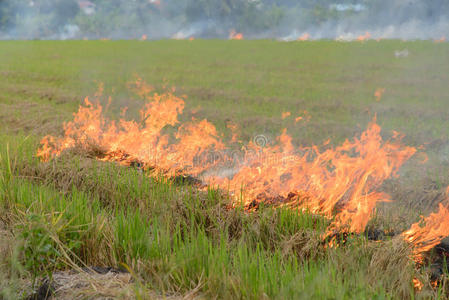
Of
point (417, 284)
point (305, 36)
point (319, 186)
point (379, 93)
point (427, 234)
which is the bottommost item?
point (417, 284)

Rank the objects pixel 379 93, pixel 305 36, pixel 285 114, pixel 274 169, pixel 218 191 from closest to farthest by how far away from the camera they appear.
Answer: pixel 218 191, pixel 274 169, pixel 285 114, pixel 379 93, pixel 305 36

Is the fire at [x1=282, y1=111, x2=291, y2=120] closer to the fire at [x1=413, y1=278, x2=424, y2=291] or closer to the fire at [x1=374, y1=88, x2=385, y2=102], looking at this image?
the fire at [x1=374, y1=88, x2=385, y2=102]

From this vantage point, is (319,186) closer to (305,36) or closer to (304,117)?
(304,117)

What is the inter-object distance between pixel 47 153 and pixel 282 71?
52.5ft

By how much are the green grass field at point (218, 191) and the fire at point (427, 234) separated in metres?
0.15

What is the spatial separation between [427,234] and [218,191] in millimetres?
2045

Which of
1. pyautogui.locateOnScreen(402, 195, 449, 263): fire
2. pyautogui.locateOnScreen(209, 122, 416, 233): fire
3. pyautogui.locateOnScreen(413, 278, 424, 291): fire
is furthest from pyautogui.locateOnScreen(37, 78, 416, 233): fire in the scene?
pyautogui.locateOnScreen(413, 278, 424, 291): fire

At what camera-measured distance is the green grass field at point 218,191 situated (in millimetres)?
2992

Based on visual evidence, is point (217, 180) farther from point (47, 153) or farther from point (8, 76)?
point (8, 76)

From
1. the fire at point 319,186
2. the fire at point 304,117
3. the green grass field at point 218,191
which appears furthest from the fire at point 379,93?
the fire at point 319,186

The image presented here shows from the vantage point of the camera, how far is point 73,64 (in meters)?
25.7

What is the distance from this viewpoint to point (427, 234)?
389cm

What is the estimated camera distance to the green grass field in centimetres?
299

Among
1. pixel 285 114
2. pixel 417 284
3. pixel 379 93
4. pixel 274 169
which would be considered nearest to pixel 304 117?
pixel 285 114
